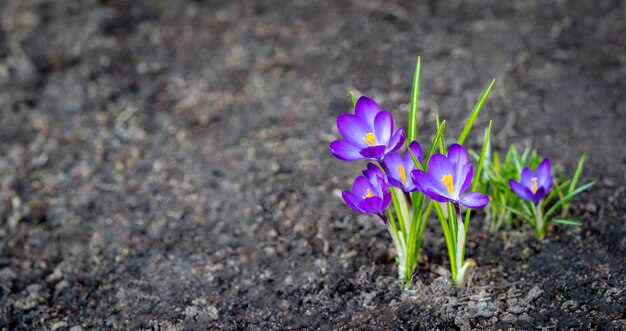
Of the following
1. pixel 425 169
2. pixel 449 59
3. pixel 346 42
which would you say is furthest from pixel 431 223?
pixel 346 42

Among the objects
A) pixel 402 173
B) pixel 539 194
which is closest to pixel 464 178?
pixel 402 173

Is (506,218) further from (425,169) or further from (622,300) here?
(425,169)

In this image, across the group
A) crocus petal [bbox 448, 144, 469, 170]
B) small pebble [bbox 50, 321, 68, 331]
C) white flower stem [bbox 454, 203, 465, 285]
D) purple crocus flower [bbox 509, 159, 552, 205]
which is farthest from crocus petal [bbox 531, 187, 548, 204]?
small pebble [bbox 50, 321, 68, 331]

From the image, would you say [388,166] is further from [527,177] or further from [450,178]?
[527,177]

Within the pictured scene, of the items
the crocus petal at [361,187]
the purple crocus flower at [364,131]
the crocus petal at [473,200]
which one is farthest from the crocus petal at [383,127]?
the crocus petal at [473,200]

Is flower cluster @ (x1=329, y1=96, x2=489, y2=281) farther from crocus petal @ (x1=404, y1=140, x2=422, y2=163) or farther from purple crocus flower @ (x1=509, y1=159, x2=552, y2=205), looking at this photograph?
purple crocus flower @ (x1=509, y1=159, x2=552, y2=205)
